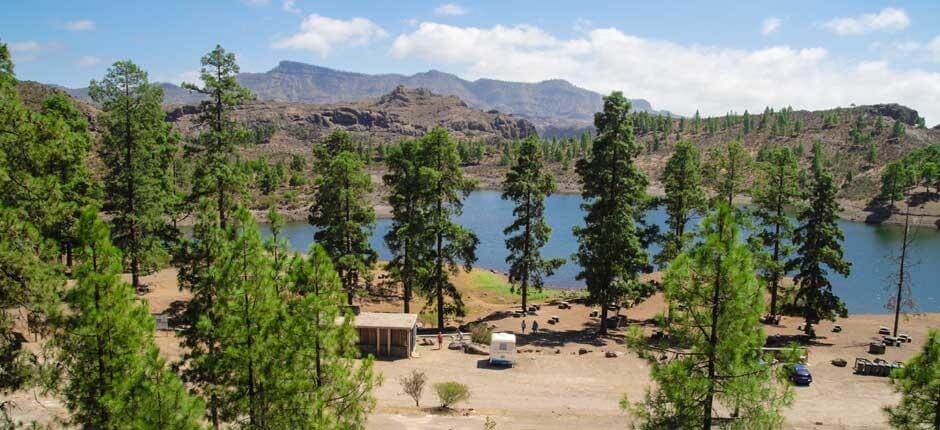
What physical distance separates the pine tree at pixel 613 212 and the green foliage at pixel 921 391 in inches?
726

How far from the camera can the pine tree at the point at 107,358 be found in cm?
1107

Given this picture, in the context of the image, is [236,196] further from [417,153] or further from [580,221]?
[580,221]

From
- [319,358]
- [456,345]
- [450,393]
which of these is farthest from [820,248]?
[319,358]

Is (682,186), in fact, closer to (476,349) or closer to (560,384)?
(476,349)

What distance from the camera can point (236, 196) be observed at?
81.4 feet

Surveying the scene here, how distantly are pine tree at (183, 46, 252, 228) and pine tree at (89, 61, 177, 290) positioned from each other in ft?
12.9

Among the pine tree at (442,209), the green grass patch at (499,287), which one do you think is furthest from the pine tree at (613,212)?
the green grass patch at (499,287)

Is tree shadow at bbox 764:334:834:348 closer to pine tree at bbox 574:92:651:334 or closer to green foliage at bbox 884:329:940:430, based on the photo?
pine tree at bbox 574:92:651:334

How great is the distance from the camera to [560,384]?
87.3ft

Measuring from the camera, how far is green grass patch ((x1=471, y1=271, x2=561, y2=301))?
48562mm

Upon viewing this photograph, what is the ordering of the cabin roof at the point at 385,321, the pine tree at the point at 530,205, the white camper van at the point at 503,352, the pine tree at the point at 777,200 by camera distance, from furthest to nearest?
the pine tree at the point at 530,205 → the pine tree at the point at 777,200 → the cabin roof at the point at 385,321 → the white camper van at the point at 503,352

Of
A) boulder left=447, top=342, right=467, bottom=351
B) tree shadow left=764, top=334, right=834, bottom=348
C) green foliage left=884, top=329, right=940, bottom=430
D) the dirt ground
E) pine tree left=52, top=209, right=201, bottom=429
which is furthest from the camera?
tree shadow left=764, top=334, right=834, bottom=348

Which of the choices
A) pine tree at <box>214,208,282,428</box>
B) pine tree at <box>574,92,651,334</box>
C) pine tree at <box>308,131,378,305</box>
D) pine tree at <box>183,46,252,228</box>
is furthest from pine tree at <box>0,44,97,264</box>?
pine tree at <box>574,92,651,334</box>

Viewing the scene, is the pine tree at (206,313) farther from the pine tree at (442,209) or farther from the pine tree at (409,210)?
the pine tree at (442,209)
